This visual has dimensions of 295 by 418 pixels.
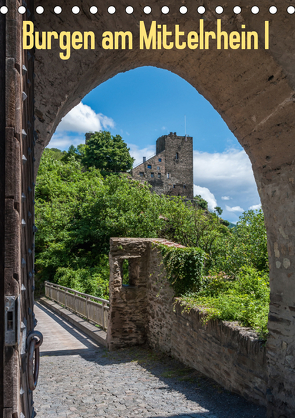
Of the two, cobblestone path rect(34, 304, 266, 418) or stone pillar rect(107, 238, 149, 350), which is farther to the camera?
stone pillar rect(107, 238, 149, 350)

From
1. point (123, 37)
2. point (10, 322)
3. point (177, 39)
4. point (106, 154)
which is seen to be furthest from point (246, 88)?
point (106, 154)

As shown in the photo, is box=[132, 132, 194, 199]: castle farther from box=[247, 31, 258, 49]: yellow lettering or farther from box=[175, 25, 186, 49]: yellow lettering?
box=[247, 31, 258, 49]: yellow lettering

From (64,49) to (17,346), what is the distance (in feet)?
6.32

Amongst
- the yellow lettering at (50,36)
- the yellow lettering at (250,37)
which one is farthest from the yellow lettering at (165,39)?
the yellow lettering at (50,36)

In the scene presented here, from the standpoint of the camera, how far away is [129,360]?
7742 millimetres

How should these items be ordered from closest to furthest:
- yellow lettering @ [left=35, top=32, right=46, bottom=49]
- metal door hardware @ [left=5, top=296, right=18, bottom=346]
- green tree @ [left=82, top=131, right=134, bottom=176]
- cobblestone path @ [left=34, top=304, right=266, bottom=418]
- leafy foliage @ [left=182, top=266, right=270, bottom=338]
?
metal door hardware @ [left=5, top=296, right=18, bottom=346] → yellow lettering @ [left=35, top=32, right=46, bottom=49] → cobblestone path @ [left=34, top=304, right=266, bottom=418] → leafy foliage @ [left=182, top=266, right=270, bottom=338] → green tree @ [left=82, top=131, right=134, bottom=176]

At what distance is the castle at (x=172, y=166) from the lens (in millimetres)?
43872

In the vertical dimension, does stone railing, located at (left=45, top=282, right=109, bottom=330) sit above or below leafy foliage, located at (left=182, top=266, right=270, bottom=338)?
below

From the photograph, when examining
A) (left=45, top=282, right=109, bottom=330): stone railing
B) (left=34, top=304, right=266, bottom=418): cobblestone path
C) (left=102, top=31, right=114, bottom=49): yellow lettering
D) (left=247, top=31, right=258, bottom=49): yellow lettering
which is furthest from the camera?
(left=45, top=282, right=109, bottom=330): stone railing

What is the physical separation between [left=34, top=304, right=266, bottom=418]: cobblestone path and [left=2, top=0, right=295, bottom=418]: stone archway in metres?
1.31

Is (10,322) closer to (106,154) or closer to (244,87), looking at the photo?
(244,87)

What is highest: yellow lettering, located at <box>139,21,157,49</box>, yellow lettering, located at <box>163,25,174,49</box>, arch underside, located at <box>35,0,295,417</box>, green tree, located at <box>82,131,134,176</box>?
green tree, located at <box>82,131,134,176</box>

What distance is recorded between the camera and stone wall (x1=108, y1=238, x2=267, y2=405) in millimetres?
4355

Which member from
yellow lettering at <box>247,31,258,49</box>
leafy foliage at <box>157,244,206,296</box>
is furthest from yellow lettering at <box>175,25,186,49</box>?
leafy foliage at <box>157,244,206,296</box>
